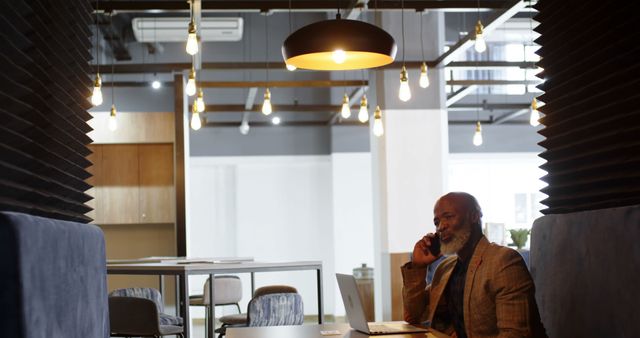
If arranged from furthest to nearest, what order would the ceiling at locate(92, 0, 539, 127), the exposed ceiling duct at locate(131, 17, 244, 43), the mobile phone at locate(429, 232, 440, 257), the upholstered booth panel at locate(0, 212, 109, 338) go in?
the ceiling at locate(92, 0, 539, 127) < the exposed ceiling duct at locate(131, 17, 244, 43) < the mobile phone at locate(429, 232, 440, 257) < the upholstered booth panel at locate(0, 212, 109, 338)

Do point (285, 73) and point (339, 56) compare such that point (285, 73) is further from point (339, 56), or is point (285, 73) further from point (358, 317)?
point (358, 317)

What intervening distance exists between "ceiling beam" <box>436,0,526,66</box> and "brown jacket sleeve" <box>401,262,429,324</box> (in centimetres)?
368

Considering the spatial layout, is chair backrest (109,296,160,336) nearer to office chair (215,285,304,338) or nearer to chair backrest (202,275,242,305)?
office chair (215,285,304,338)

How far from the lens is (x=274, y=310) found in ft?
21.0

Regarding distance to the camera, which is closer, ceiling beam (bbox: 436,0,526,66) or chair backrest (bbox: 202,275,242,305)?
ceiling beam (bbox: 436,0,526,66)

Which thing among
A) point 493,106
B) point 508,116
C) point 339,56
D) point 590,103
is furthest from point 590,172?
point 508,116

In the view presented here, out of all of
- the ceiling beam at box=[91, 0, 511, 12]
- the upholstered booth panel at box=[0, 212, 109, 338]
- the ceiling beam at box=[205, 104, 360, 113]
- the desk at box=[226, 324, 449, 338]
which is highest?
the ceiling beam at box=[91, 0, 511, 12]

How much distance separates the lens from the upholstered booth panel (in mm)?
2627

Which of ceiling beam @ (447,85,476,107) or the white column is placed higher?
ceiling beam @ (447,85,476,107)

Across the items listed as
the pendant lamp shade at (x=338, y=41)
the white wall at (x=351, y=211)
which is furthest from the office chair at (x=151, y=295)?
the white wall at (x=351, y=211)

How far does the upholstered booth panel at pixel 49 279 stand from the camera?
2.63 metres

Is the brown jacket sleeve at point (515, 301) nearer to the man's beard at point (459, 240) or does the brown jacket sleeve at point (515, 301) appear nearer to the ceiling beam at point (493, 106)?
the man's beard at point (459, 240)

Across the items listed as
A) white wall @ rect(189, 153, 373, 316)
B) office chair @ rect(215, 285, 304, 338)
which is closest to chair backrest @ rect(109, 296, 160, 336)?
office chair @ rect(215, 285, 304, 338)

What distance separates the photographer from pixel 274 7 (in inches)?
310
